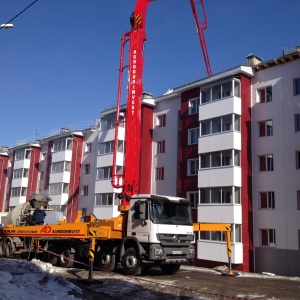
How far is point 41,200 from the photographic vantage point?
25.8 metres

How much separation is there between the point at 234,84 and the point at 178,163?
855 cm

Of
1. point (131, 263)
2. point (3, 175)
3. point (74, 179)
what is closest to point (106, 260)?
point (131, 263)

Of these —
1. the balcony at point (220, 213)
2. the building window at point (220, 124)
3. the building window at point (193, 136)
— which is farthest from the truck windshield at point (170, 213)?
the building window at point (193, 136)

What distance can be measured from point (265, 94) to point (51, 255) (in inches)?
749

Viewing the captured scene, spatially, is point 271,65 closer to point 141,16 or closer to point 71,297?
point 141,16

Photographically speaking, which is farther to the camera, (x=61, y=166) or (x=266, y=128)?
(x=61, y=166)

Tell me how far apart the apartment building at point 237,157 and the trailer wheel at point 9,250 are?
1325 cm

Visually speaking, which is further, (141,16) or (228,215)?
(228,215)

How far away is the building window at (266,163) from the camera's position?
2803cm

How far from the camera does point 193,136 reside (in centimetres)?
3341

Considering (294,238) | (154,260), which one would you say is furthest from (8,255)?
(294,238)

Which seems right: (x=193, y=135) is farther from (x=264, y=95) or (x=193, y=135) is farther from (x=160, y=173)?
(x=264, y=95)

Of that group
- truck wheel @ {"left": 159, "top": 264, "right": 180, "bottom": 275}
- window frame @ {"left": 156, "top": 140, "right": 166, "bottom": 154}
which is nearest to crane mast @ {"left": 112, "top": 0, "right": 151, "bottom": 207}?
truck wheel @ {"left": 159, "top": 264, "right": 180, "bottom": 275}

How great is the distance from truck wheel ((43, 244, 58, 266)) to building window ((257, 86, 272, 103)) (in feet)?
60.2
